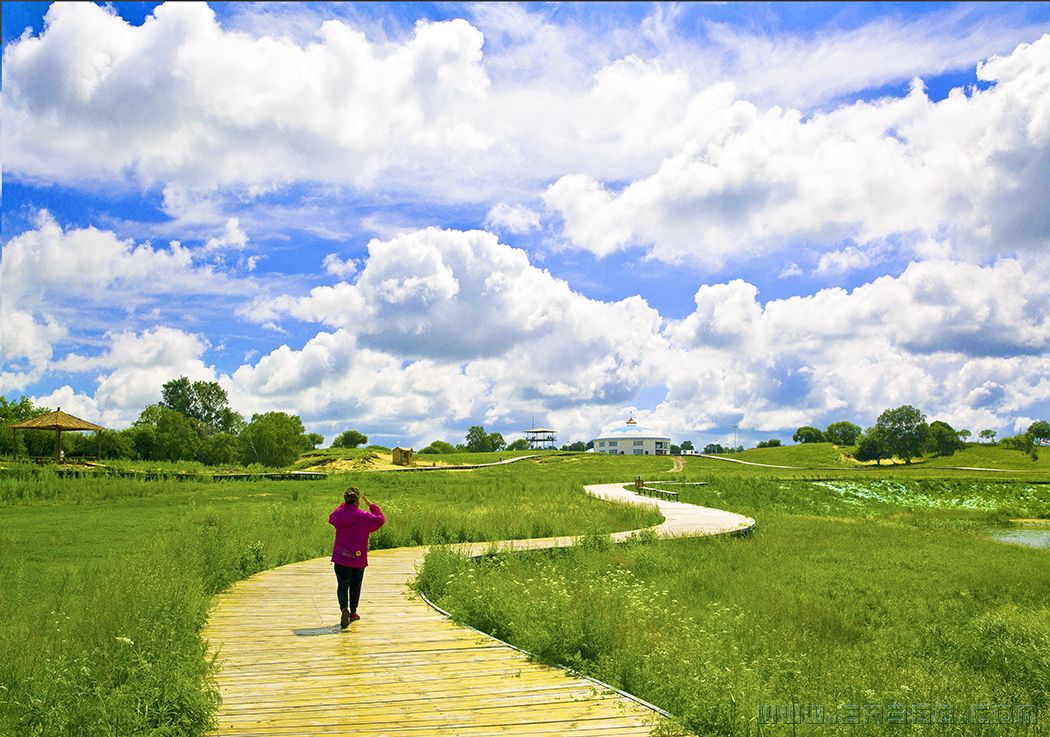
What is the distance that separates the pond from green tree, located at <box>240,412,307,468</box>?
235ft

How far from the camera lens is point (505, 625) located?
1004 cm

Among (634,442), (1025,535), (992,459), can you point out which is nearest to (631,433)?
(634,442)

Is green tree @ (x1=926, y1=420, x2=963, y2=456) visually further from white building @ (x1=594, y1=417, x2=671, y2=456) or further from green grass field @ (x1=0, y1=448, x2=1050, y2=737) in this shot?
green grass field @ (x1=0, y1=448, x2=1050, y2=737)

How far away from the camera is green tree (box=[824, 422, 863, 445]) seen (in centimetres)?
14312

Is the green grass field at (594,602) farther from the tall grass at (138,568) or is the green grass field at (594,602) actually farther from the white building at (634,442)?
the white building at (634,442)

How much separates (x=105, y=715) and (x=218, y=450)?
90.3 m

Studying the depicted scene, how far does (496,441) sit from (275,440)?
7633 cm

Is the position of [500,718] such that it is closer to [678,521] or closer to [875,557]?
[875,557]

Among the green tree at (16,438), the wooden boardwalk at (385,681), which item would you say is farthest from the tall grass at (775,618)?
the green tree at (16,438)

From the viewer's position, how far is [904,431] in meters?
106

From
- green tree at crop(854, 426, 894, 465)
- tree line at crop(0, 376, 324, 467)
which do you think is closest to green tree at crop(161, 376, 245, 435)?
tree line at crop(0, 376, 324, 467)

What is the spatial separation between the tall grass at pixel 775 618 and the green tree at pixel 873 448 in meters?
88.5

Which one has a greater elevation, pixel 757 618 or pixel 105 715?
pixel 105 715

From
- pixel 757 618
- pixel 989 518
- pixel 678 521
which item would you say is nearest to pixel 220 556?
pixel 757 618
